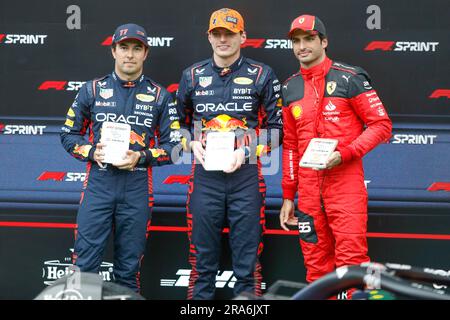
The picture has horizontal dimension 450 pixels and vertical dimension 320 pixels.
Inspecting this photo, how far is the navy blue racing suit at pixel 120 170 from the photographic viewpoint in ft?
13.3

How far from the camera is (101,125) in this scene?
4152 mm

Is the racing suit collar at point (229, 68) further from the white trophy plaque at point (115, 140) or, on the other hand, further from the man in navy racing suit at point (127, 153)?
the white trophy plaque at point (115, 140)

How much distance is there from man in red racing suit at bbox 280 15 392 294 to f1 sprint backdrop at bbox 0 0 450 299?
55cm

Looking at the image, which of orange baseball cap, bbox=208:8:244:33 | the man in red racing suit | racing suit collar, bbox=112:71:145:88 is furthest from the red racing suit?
racing suit collar, bbox=112:71:145:88

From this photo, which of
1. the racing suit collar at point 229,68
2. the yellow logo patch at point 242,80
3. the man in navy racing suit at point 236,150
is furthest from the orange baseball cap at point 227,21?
the yellow logo patch at point 242,80

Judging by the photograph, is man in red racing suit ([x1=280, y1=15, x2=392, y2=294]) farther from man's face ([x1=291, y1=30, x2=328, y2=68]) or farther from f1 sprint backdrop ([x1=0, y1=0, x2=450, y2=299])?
f1 sprint backdrop ([x1=0, y1=0, x2=450, y2=299])

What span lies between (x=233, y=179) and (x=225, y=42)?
0.87 meters

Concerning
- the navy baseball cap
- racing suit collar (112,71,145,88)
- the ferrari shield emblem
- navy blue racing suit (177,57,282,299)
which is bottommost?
navy blue racing suit (177,57,282,299)

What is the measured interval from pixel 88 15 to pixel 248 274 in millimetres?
2125

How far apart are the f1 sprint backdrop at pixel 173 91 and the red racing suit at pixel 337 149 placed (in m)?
0.58

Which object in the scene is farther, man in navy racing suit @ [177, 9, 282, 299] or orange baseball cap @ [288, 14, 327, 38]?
man in navy racing suit @ [177, 9, 282, 299]

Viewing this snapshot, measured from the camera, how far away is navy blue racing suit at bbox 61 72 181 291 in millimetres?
4043

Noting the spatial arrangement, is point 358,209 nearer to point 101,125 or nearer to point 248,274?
point 248,274
